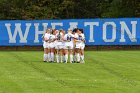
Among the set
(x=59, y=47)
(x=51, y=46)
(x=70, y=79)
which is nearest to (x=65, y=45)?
(x=59, y=47)

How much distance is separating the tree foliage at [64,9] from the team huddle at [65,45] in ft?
84.5

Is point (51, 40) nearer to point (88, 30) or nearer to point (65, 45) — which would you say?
point (65, 45)

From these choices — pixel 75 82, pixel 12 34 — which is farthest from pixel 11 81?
pixel 12 34

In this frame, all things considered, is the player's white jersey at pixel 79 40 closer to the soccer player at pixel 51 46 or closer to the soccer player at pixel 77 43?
the soccer player at pixel 77 43

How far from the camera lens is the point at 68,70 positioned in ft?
86.5

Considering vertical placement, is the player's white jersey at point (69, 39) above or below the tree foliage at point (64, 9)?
above

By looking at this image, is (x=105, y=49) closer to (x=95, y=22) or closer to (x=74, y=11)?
(x=95, y=22)

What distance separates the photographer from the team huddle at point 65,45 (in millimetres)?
31641

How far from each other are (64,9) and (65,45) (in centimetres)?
2877

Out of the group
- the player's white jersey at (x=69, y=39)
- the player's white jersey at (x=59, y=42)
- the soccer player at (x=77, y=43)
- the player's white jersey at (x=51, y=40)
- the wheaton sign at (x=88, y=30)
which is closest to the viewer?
the soccer player at (x=77, y=43)

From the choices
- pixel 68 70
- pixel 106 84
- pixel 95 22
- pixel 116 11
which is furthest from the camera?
pixel 116 11

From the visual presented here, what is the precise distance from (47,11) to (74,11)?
325cm

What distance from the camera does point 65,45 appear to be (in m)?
31.8

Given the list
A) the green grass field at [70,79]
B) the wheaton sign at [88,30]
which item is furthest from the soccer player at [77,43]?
the wheaton sign at [88,30]
